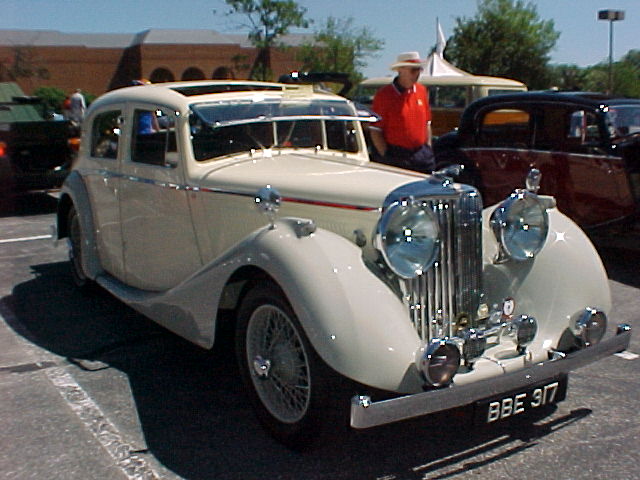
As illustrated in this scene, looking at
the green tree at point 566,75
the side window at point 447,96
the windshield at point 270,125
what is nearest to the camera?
the windshield at point 270,125

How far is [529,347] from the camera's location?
3275 millimetres

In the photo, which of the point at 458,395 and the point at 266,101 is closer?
the point at 458,395

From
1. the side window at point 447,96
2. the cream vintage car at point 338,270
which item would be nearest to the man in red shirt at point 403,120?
the cream vintage car at point 338,270

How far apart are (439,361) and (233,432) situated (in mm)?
1179

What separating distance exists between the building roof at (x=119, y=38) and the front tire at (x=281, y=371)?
37750 millimetres

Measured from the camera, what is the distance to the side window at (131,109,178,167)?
4301 millimetres

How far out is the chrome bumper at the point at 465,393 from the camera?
2699 mm

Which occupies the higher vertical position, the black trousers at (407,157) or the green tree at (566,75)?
the green tree at (566,75)

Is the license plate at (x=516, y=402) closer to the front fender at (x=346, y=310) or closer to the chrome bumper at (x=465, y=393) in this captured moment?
the chrome bumper at (x=465, y=393)

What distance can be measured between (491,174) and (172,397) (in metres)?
4.73

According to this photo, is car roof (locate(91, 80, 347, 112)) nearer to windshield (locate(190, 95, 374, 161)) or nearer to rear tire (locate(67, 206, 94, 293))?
windshield (locate(190, 95, 374, 161))

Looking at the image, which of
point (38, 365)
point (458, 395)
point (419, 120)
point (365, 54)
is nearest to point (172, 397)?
point (38, 365)


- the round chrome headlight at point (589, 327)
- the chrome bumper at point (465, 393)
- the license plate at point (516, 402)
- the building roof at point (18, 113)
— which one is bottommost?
the license plate at point (516, 402)

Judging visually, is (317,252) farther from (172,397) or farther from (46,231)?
(46,231)
